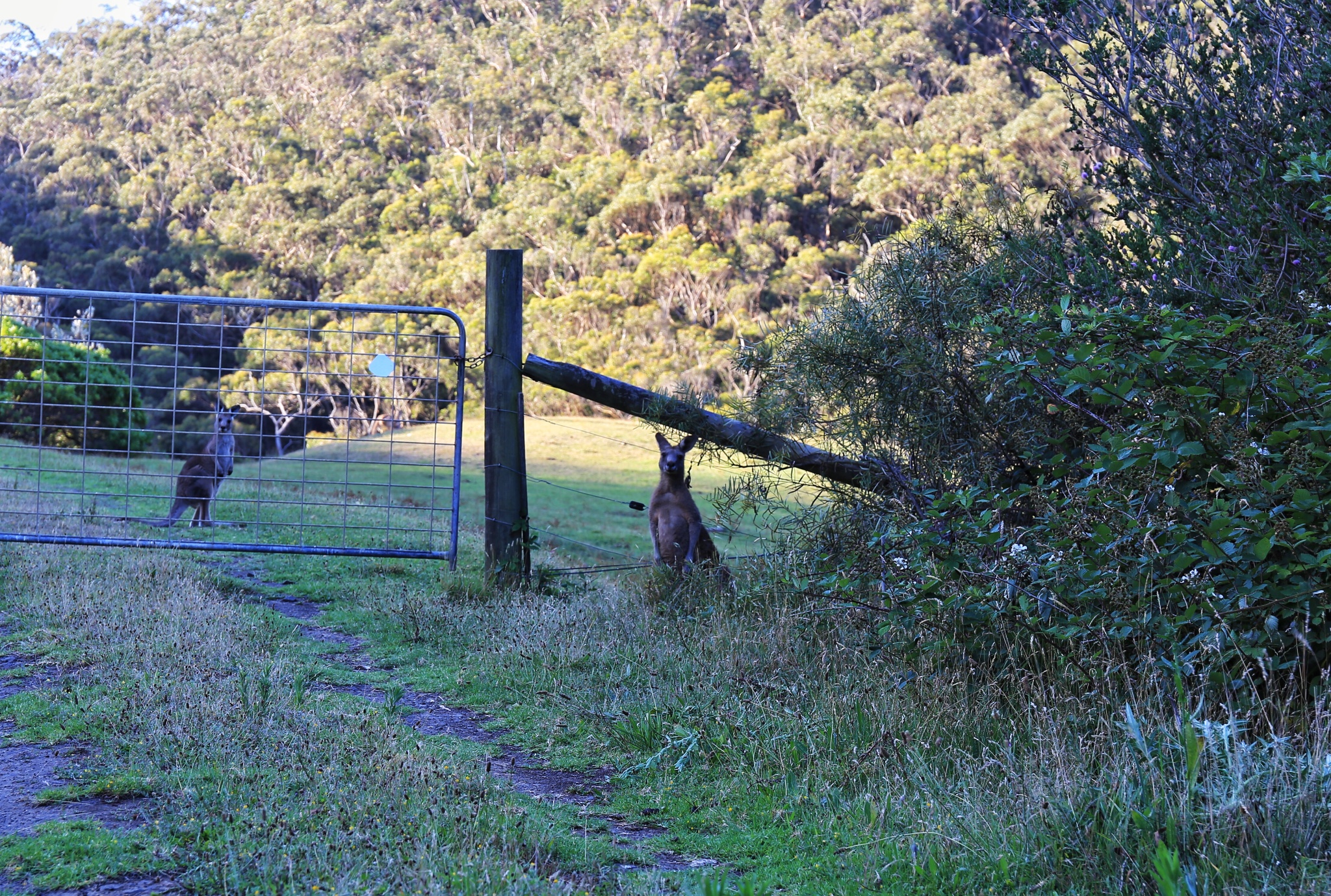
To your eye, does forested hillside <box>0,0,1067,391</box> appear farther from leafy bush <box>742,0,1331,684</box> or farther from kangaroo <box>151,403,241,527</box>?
leafy bush <box>742,0,1331,684</box>

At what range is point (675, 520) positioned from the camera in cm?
802

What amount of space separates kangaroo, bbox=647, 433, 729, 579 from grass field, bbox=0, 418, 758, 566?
31cm

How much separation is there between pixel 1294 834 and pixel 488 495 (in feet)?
17.7

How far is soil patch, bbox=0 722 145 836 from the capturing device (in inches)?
135

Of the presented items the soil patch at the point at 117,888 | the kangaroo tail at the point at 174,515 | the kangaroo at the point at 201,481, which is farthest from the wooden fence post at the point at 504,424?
the soil patch at the point at 117,888

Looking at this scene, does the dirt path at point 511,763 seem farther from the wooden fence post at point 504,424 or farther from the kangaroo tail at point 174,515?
the kangaroo tail at point 174,515

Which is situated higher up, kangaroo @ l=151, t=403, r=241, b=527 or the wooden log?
the wooden log

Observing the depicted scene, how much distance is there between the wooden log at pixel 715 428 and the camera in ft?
20.4

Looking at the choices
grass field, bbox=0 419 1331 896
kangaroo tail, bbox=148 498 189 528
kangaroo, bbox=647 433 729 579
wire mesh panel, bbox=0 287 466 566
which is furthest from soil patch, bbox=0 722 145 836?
kangaroo tail, bbox=148 498 189 528

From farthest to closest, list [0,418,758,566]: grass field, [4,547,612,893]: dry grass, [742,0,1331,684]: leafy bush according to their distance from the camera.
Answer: [0,418,758,566]: grass field
[742,0,1331,684]: leafy bush
[4,547,612,893]: dry grass

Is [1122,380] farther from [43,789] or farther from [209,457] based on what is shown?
[209,457]

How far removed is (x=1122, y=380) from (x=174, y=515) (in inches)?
366

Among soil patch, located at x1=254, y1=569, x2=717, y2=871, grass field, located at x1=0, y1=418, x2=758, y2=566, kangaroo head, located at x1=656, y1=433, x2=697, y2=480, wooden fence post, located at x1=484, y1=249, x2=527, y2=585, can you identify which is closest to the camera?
soil patch, located at x1=254, y1=569, x2=717, y2=871

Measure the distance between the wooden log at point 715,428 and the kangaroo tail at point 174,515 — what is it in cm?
376
